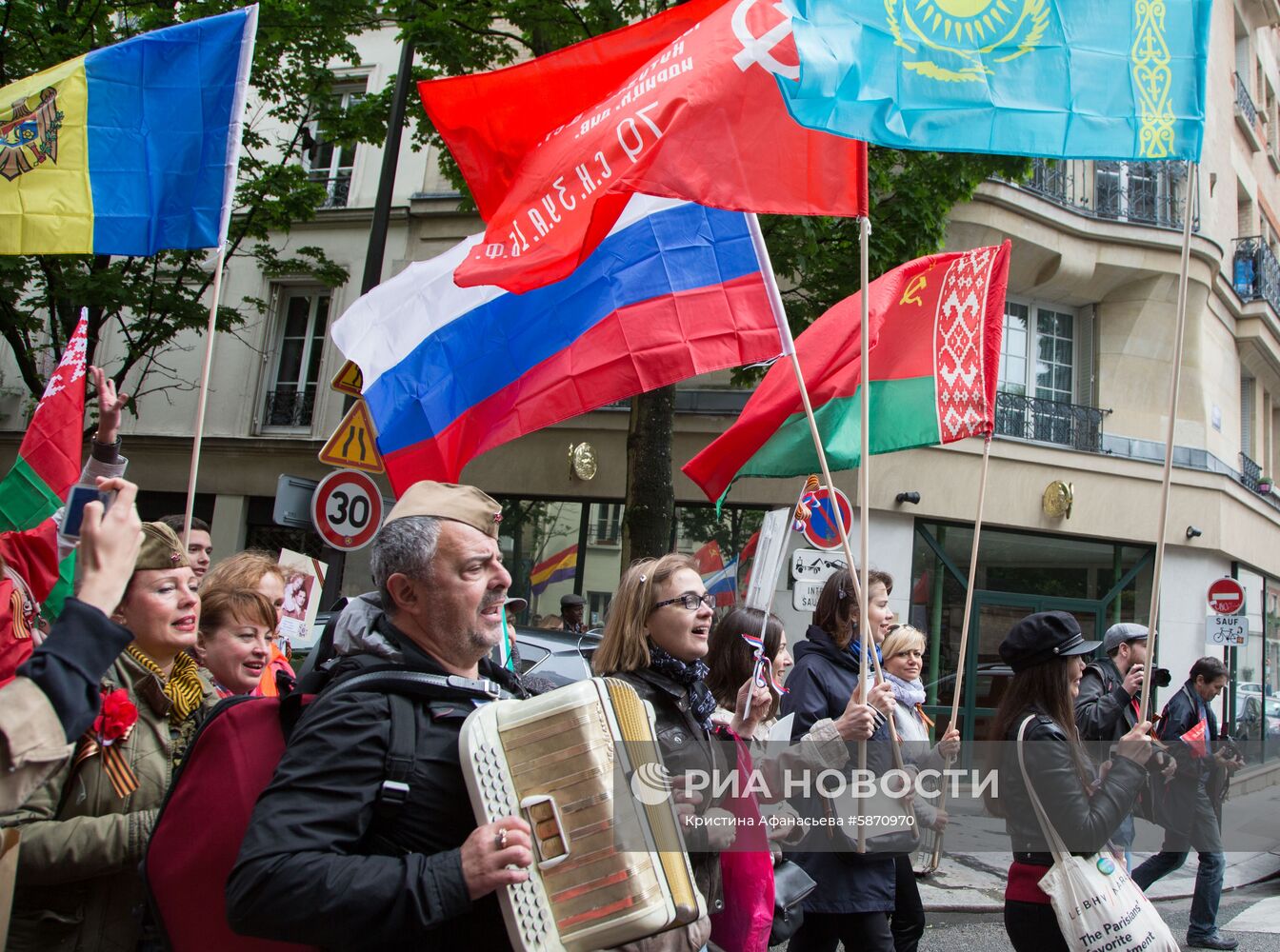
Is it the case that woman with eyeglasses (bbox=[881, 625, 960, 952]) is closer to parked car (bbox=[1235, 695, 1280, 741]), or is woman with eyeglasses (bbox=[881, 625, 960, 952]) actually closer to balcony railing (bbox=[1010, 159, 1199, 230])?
balcony railing (bbox=[1010, 159, 1199, 230])

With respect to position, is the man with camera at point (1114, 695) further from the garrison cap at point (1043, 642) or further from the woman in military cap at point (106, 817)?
the woman in military cap at point (106, 817)

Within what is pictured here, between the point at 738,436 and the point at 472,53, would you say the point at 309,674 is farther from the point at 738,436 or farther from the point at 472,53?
the point at 472,53

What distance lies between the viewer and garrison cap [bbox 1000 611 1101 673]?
12.5 feet

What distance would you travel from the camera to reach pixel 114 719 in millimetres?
2787

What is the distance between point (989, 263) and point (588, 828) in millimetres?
4909

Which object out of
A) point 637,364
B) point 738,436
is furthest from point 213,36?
point 738,436

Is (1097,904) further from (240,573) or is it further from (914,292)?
(914,292)

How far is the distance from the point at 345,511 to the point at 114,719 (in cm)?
592

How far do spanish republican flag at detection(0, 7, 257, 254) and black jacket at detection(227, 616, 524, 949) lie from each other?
3686 mm

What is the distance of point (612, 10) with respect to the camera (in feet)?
33.3

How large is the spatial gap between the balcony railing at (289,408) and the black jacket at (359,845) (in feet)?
53.4

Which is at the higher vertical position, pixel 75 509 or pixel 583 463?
pixel 583 463

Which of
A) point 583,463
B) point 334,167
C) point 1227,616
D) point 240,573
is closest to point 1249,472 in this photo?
point 1227,616

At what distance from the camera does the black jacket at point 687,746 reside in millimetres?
3182
